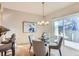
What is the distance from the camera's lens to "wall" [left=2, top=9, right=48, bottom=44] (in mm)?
2293

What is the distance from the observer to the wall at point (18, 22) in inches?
90.3

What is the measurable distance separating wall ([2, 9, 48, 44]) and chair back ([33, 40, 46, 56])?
0.55 feet

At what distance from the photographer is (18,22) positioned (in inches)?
91.8

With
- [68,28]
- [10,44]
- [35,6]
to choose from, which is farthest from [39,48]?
[35,6]

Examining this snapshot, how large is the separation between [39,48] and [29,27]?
19.2 inches

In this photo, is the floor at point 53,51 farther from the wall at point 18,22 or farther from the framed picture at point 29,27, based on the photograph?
the framed picture at point 29,27

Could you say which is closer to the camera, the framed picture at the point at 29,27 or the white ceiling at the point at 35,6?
the white ceiling at the point at 35,6

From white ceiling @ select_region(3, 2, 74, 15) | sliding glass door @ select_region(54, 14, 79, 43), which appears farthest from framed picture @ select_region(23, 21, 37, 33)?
sliding glass door @ select_region(54, 14, 79, 43)

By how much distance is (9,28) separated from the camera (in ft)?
7.46

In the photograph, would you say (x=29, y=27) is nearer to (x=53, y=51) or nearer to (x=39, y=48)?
(x=39, y=48)

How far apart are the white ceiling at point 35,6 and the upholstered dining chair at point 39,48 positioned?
0.60 metres

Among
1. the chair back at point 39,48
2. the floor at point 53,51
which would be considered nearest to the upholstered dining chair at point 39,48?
→ the chair back at point 39,48

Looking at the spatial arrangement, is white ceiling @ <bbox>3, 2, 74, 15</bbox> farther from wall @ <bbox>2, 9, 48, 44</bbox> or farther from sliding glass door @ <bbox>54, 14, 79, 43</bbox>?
sliding glass door @ <bbox>54, 14, 79, 43</bbox>

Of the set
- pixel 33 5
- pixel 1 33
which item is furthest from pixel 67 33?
pixel 1 33
